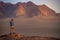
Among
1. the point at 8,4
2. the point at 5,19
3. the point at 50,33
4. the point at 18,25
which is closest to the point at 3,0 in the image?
the point at 8,4

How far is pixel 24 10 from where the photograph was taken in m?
2.94

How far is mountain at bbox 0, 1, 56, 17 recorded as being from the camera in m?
2.91

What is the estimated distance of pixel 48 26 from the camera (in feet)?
9.48

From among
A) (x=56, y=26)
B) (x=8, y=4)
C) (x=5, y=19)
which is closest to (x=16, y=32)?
(x=5, y=19)

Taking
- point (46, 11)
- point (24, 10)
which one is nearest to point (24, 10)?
point (24, 10)

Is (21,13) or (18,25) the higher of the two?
(21,13)

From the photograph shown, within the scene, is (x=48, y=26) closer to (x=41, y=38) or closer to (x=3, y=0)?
(x=41, y=38)

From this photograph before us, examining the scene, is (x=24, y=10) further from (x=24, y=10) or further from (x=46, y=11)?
(x=46, y=11)

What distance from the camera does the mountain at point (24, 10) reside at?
291 cm

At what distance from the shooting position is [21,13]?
2926 mm

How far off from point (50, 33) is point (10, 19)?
82 centimetres

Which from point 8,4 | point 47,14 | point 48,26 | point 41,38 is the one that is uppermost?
point 8,4

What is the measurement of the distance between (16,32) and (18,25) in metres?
0.14

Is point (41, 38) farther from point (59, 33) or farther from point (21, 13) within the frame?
point (21, 13)
